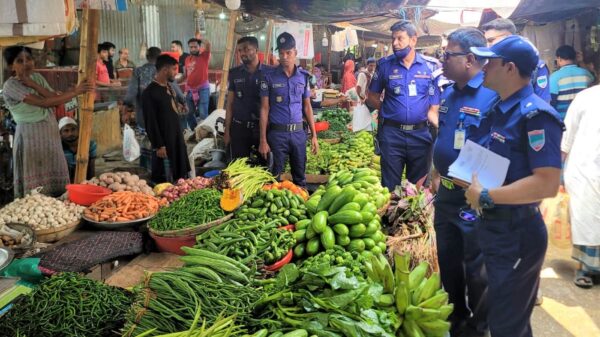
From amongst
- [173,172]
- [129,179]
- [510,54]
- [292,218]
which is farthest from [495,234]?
[173,172]

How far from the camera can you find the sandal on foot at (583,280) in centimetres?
437

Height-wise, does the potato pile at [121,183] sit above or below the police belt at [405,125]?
below

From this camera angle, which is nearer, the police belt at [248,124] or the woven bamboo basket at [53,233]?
the woven bamboo basket at [53,233]

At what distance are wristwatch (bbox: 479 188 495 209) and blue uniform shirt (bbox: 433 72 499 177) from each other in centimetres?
62

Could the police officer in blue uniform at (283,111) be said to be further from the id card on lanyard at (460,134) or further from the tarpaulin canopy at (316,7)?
the id card on lanyard at (460,134)

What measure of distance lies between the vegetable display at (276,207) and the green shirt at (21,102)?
2.82m

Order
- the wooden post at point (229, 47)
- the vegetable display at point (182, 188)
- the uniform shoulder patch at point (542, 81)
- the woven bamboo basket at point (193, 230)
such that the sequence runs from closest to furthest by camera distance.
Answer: the woven bamboo basket at point (193, 230) → the uniform shoulder patch at point (542, 81) → the vegetable display at point (182, 188) → the wooden post at point (229, 47)

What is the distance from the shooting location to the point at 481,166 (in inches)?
102

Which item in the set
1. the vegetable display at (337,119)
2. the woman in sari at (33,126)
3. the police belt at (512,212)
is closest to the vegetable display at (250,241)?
Answer: the police belt at (512,212)

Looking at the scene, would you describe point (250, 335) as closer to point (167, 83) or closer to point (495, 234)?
point (495, 234)

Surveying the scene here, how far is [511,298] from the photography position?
2.60m

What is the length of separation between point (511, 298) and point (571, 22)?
541 cm

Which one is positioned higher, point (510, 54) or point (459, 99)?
point (510, 54)

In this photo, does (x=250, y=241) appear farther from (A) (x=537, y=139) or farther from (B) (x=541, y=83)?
(B) (x=541, y=83)
